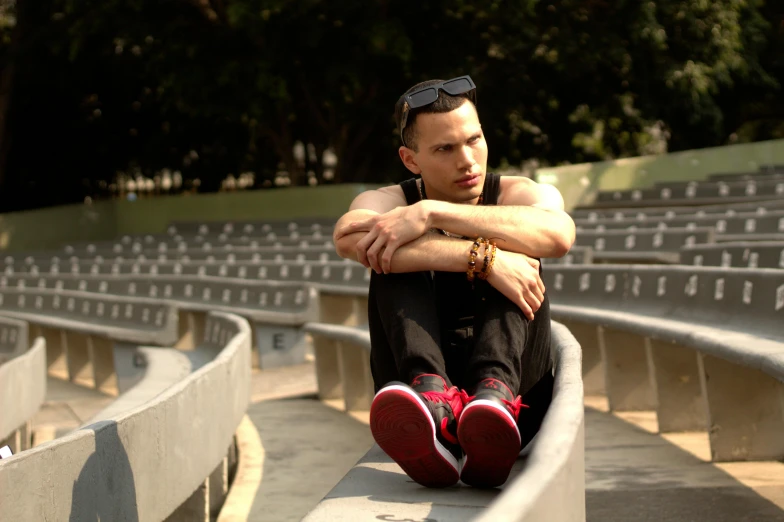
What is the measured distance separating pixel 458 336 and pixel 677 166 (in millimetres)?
20381

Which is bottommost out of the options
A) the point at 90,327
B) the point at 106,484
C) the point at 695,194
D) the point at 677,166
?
the point at 90,327

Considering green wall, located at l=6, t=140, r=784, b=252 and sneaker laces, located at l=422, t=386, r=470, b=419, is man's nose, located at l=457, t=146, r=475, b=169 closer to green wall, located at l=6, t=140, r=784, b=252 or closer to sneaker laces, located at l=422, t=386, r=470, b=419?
sneaker laces, located at l=422, t=386, r=470, b=419

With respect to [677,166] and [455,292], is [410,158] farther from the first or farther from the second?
[677,166]

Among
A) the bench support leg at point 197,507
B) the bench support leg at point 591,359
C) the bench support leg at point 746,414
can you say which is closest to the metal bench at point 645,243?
the bench support leg at point 591,359

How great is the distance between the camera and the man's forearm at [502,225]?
4.14 meters

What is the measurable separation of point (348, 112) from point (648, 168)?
6570 mm

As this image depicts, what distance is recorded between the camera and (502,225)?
→ 163 inches

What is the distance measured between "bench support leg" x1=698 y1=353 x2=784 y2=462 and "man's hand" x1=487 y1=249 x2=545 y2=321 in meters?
2.48

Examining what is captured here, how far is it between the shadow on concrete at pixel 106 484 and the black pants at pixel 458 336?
0.85 metres

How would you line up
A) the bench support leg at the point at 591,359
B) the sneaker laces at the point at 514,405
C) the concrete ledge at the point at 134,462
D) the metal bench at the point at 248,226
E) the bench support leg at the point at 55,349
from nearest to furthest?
the sneaker laces at the point at 514,405
the concrete ledge at the point at 134,462
the bench support leg at the point at 591,359
the bench support leg at the point at 55,349
the metal bench at the point at 248,226

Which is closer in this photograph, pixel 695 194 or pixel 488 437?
pixel 488 437

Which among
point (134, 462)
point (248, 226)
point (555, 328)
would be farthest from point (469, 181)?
point (248, 226)

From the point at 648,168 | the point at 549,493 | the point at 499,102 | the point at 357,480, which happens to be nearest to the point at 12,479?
the point at 357,480

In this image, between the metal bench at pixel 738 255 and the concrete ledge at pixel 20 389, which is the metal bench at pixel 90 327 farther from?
the metal bench at pixel 738 255
